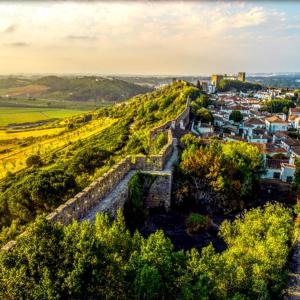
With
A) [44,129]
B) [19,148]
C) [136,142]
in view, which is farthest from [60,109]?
[136,142]

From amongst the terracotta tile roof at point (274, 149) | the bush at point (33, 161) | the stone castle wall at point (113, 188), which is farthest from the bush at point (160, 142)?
the bush at point (33, 161)

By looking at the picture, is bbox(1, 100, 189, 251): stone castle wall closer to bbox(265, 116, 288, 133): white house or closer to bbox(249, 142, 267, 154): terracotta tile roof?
bbox(249, 142, 267, 154): terracotta tile roof

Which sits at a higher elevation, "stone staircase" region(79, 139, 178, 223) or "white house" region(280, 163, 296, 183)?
"stone staircase" region(79, 139, 178, 223)

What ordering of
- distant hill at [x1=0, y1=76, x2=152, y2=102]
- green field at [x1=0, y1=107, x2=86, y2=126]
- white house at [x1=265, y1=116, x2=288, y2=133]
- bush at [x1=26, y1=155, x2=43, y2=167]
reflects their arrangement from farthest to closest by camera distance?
distant hill at [x1=0, y1=76, x2=152, y2=102]
green field at [x1=0, y1=107, x2=86, y2=126]
white house at [x1=265, y1=116, x2=288, y2=133]
bush at [x1=26, y1=155, x2=43, y2=167]

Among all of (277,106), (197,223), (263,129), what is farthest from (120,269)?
(277,106)

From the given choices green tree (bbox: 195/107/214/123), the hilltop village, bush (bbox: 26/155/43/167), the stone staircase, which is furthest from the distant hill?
the stone staircase

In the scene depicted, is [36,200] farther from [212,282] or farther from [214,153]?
[212,282]

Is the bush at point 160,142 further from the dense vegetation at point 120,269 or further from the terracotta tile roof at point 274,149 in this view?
the terracotta tile roof at point 274,149
